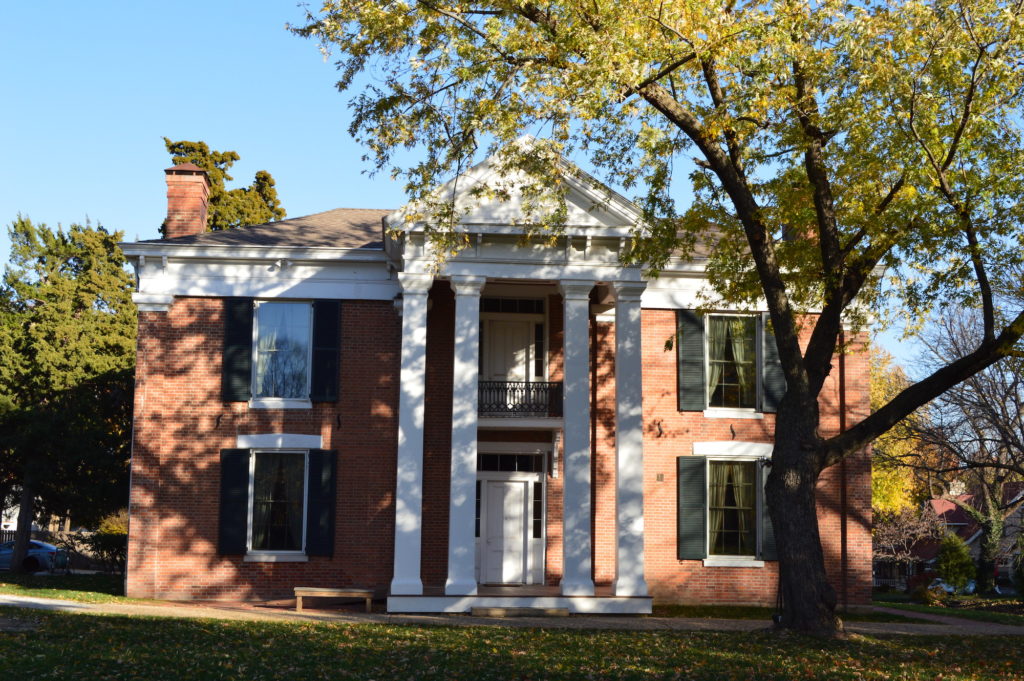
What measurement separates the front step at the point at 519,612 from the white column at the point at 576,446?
1.21ft

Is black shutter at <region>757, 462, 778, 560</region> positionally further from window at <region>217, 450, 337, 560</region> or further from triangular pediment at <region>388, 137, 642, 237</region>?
window at <region>217, 450, 337, 560</region>

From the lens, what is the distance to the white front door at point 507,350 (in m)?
21.8

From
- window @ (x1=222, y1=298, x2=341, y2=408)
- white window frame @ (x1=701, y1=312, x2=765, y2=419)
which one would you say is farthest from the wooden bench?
white window frame @ (x1=701, y1=312, x2=765, y2=419)

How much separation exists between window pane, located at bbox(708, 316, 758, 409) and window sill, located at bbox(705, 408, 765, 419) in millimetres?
134

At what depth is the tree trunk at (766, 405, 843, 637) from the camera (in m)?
14.1

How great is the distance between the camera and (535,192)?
15188 mm

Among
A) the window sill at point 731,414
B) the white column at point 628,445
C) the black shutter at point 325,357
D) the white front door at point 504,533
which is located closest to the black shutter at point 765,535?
the window sill at point 731,414

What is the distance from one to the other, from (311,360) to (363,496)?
2825mm

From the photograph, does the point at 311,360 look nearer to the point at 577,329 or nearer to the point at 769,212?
the point at 577,329

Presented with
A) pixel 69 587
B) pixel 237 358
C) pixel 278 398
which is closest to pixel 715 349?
pixel 278 398

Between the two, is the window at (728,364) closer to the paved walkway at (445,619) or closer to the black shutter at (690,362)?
the black shutter at (690,362)

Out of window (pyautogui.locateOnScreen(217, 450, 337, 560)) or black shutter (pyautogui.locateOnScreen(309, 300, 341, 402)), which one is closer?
window (pyautogui.locateOnScreen(217, 450, 337, 560))

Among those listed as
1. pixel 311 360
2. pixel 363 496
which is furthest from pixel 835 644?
pixel 311 360

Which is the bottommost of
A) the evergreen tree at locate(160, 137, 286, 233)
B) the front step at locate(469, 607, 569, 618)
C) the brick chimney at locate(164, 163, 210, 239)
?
the front step at locate(469, 607, 569, 618)
